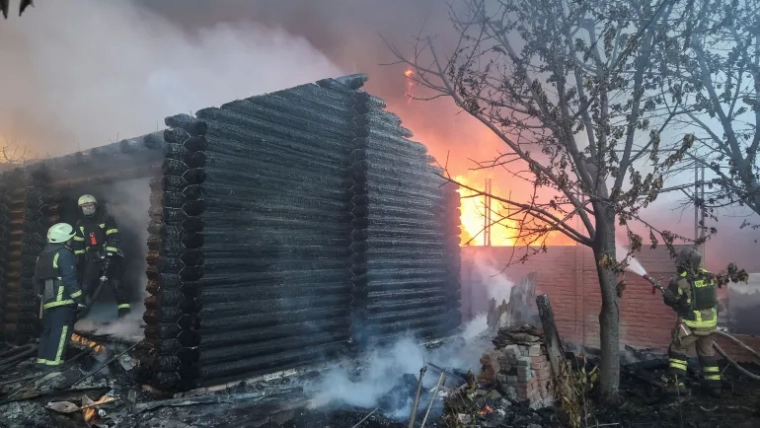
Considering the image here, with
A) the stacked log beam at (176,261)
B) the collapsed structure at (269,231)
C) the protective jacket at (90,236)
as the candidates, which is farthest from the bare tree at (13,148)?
the stacked log beam at (176,261)

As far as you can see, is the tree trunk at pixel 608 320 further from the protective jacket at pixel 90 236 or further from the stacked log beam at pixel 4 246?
the stacked log beam at pixel 4 246

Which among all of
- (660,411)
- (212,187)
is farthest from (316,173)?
(660,411)

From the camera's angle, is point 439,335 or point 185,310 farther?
point 439,335

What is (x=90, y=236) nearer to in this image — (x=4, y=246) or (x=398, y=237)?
(x=4, y=246)

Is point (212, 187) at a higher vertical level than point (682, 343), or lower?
higher

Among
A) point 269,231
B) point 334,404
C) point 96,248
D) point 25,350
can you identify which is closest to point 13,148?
point 96,248

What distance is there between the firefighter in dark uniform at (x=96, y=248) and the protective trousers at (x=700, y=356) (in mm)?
9270

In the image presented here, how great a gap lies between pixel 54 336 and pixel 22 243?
3284 millimetres

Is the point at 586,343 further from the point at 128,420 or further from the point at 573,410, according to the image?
the point at 128,420

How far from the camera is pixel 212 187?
22.9ft

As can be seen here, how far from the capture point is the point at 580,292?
11609mm

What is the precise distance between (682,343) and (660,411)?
1559 mm

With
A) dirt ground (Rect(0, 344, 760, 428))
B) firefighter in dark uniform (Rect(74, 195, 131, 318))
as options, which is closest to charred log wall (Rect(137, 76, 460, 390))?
dirt ground (Rect(0, 344, 760, 428))

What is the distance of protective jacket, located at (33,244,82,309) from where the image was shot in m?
7.45
